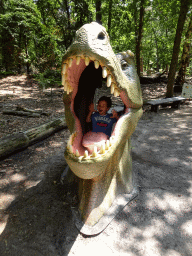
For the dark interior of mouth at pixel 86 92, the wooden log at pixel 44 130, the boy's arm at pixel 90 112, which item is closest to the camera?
the dark interior of mouth at pixel 86 92

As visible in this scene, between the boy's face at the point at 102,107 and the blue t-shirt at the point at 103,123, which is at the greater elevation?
the boy's face at the point at 102,107

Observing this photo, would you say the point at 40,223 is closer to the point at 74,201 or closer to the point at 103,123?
the point at 74,201

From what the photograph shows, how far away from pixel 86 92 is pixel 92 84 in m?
0.19

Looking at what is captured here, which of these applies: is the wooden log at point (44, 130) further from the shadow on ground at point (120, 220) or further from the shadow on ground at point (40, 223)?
the shadow on ground at point (40, 223)

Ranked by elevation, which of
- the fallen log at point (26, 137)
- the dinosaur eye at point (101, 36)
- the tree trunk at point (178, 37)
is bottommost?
the fallen log at point (26, 137)

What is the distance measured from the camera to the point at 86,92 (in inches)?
120

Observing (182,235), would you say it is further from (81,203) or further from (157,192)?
(81,203)

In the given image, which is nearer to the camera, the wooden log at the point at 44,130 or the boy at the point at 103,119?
the boy at the point at 103,119

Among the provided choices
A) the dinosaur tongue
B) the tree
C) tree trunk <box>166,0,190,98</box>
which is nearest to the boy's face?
the dinosaur tongue

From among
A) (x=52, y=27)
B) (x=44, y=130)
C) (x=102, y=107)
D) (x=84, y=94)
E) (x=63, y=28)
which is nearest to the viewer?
(x=102, y=107)

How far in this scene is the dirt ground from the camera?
2.10m

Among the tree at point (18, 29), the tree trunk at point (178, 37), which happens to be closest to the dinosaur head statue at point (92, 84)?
the tree trunk at point (178, 37)

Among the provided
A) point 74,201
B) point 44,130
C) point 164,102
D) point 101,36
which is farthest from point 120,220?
point 164,102

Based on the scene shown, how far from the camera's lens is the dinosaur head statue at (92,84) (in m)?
1.68
